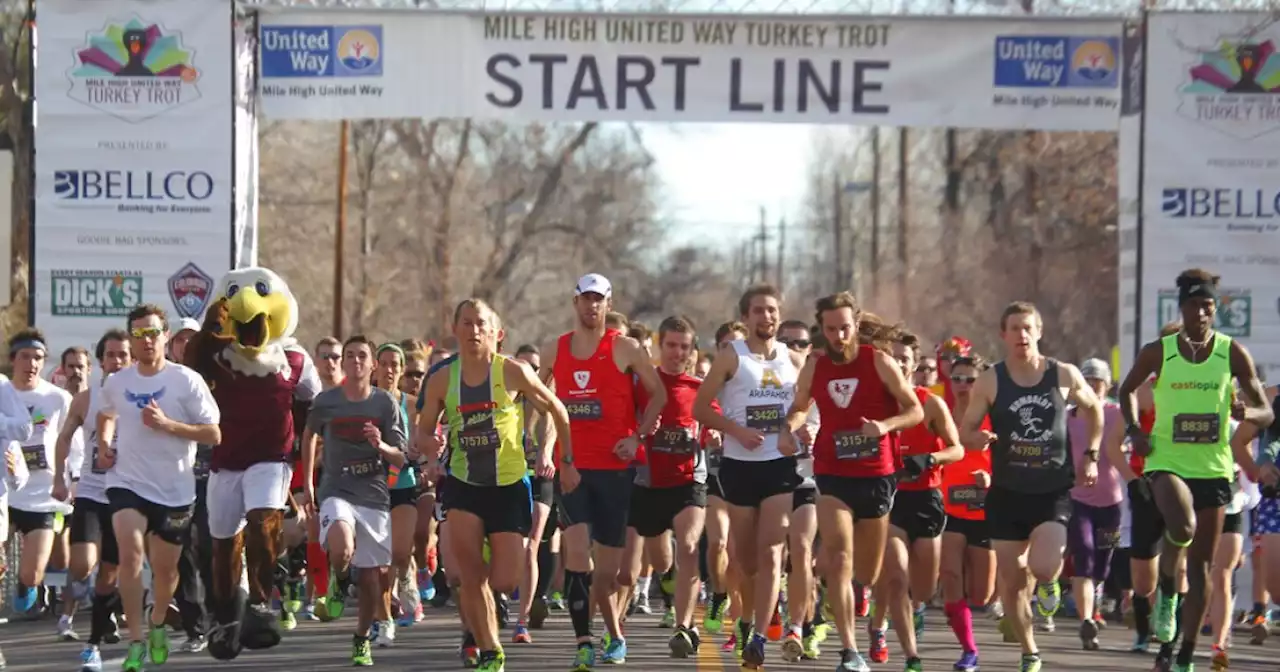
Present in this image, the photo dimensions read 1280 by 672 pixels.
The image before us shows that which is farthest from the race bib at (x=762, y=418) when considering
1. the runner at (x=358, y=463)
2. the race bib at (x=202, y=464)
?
the race bib at (x=202, y=464)

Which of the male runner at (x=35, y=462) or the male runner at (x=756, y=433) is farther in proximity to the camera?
the male runner at (x=35, y=462)

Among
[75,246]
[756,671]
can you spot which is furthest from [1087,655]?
[75,246]

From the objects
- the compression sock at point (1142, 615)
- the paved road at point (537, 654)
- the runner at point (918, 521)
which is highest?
the runner at point (918, 521)

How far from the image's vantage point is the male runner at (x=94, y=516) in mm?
12828

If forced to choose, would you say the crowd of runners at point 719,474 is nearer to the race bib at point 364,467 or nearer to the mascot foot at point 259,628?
the race bib at point 364,467

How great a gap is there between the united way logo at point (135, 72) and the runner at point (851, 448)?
828 centimetres

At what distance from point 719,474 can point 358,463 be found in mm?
2340

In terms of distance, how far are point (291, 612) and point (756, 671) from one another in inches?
220

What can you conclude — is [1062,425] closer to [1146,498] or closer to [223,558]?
[1146,498]

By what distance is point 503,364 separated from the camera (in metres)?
11.6

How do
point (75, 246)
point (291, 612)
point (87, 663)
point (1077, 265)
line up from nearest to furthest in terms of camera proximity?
1. point (87, 663)
2. point (291, 612)
3. point (75, 246)
4. point (1077, 265)

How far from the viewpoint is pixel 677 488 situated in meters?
13.4

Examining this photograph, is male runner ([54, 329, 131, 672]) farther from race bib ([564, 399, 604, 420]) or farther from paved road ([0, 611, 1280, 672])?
race bib ([564, 399, 604, 420])

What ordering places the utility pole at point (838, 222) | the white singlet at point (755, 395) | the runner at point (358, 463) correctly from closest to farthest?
the white singlet at point (755, 395) < the runner at point (358, 463) < the utility pole at point (838, 222)
